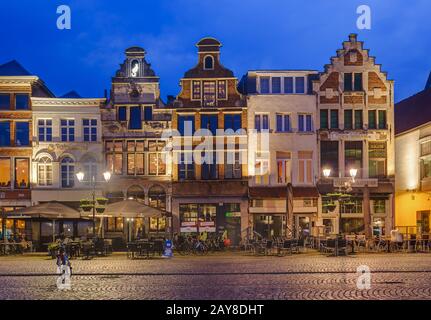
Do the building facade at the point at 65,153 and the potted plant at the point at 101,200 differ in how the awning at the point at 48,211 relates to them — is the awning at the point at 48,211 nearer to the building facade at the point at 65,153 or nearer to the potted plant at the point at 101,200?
the potted plant at the point at 101,200

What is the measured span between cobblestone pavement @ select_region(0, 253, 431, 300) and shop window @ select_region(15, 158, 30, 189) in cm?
1593

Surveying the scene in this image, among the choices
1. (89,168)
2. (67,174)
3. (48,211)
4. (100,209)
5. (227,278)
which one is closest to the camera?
(227,278)

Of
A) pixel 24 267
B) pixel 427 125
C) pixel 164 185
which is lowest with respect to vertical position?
pixel 24 267

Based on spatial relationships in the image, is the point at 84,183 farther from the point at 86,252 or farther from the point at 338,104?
the point at 338,104

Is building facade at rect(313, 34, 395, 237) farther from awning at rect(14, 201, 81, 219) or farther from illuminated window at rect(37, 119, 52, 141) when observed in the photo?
illuminated window at rect(37, 119, 52, 141)

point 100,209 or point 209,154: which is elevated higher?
point 209,154

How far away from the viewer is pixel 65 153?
156ft

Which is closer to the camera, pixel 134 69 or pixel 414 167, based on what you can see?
pixel 134 69

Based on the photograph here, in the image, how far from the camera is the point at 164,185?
4731 centimetres

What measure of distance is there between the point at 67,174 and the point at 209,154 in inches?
364

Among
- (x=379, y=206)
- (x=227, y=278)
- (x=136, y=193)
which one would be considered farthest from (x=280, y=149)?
(x=227, y=278)

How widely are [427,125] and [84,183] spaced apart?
21942 millimetres

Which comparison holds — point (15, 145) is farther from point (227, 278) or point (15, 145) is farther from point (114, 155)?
point (227, 278)

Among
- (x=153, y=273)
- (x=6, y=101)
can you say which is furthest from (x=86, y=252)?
(x=6, y=101)
